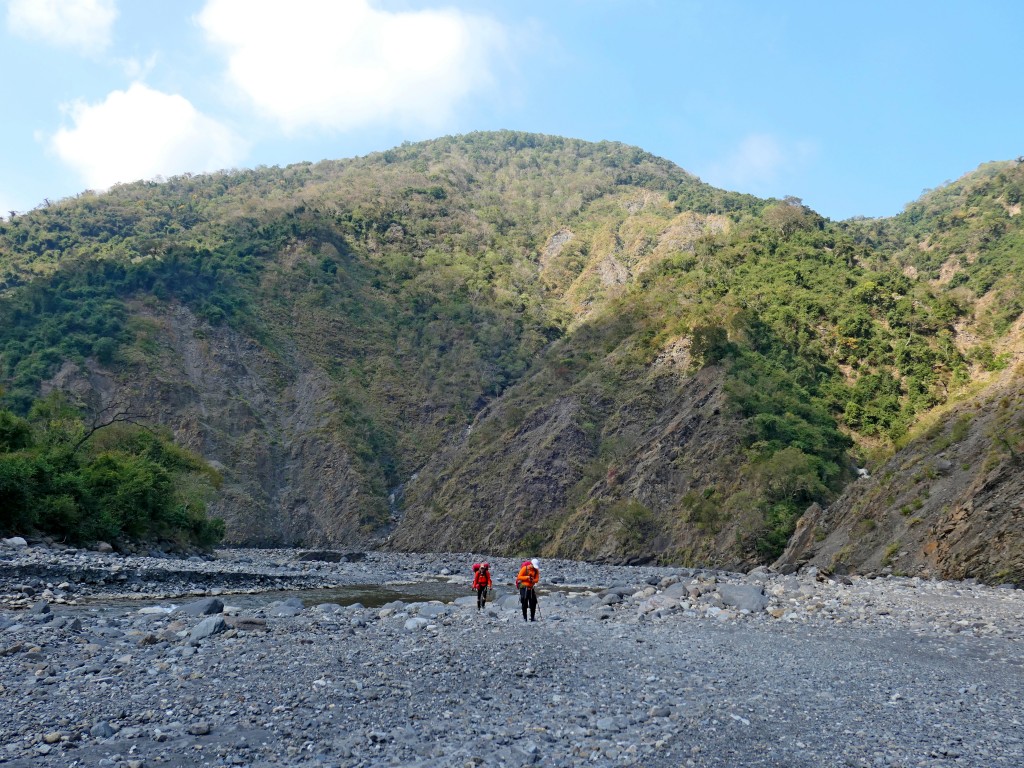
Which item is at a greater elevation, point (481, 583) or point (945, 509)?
point (945, 509)

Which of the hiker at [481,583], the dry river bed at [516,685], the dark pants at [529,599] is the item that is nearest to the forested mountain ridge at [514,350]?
the hiker at [481,583]

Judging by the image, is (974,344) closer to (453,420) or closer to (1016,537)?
(1016,537)

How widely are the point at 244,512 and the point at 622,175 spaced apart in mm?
127855

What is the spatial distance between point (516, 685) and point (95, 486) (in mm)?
34416

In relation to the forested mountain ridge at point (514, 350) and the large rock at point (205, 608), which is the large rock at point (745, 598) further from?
the forested mountain ridge at point (514, 350)

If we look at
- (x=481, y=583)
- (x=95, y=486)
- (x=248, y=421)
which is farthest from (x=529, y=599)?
(x=248, y=421)

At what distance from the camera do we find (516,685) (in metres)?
10.6

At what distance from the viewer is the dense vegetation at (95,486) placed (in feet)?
103

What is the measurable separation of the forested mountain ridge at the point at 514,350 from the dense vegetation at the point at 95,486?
21.8m

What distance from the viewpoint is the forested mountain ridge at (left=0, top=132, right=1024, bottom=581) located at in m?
56.3

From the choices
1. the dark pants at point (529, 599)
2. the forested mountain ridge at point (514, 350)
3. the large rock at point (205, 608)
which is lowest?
the large rock at point (205, 608)

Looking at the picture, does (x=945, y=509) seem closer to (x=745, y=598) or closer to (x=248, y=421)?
(x=745, y=598)

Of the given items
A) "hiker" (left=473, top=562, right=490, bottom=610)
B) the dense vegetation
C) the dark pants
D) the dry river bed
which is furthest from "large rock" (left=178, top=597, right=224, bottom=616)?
the dense vegetation

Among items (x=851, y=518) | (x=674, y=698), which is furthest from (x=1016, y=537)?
(x=674, y=698)
